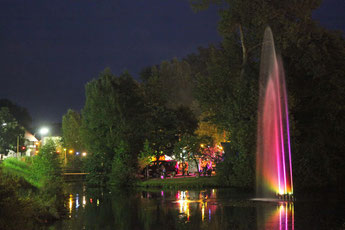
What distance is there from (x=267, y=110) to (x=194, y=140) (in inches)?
468

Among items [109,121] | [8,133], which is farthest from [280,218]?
[8,133]

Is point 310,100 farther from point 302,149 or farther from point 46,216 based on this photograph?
point 46,216

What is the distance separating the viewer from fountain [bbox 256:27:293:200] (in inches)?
1050

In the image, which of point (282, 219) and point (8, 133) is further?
point (8, 133)

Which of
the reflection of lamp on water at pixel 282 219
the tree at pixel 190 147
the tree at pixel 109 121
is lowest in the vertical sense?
the reflection of lamp on water at pixel 282 219

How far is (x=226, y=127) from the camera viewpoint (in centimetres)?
3872

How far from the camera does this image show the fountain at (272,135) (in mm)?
26672

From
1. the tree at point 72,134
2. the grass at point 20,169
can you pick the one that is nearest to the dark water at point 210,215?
the grass at point 20,169

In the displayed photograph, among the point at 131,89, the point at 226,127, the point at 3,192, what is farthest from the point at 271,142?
the point at 131,89

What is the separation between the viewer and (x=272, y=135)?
101ft

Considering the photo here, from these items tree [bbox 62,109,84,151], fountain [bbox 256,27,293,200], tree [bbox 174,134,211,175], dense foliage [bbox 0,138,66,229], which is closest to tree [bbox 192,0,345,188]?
fountain [bbox 256,27,293,200]

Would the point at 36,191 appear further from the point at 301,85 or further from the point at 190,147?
the point at 301,85

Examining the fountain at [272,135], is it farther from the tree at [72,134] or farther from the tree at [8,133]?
the tree at [72,134]

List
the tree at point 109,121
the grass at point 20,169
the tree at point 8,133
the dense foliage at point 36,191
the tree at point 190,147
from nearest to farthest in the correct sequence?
the dense foliage at point 36,191
the grass at point 20,169
the tree at point 190,147
the tree at point 109,121
the tree at point 8,133
